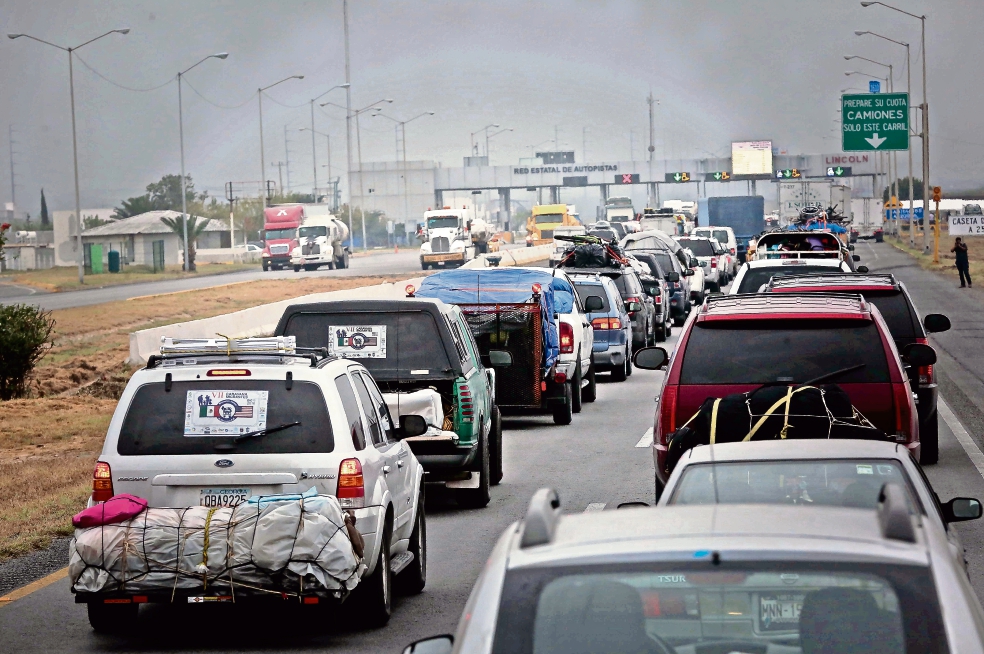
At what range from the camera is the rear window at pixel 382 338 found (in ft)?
41.0

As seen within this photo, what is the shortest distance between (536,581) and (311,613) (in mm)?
5532

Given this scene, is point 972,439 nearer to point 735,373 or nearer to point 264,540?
point 735,373

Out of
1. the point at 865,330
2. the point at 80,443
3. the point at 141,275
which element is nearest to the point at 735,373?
the point at 865,330

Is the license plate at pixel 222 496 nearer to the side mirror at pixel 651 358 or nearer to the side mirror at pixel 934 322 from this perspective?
the side mirror at pixel 651 358

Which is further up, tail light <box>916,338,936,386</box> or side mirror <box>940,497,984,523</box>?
side mirror <box>940,497,984,523</box>

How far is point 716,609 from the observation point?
364 cm

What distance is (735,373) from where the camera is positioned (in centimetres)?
953

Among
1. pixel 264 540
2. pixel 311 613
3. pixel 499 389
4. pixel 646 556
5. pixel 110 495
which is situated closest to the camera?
pixel 646 556

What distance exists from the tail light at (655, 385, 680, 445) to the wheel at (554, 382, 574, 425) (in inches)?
368

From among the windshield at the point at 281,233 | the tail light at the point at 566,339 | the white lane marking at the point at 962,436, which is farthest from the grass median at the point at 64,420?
the windshield at the point at 281,233

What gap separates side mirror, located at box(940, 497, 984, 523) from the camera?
257 inches

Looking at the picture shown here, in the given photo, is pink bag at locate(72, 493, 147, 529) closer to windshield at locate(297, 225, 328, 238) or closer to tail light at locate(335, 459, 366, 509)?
tail light at locate(335, 459, 366, 509)

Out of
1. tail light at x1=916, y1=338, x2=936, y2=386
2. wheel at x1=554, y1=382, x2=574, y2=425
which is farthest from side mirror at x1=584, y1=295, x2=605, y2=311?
tail light at x1=916, y1=338, x2=936, y2=386

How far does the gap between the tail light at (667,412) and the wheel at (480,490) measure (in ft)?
11.1
